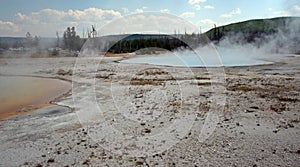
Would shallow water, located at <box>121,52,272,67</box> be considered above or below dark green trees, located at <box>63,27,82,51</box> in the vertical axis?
below

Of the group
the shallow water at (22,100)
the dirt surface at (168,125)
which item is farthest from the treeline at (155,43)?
the dirt surface at (168,125)

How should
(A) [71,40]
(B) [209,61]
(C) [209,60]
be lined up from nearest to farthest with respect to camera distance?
1. (B) [209,61]
2. (C) [209,60]
3. (A) [71,40]

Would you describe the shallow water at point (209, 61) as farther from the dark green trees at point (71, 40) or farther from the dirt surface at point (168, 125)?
the dark green trees at point (71, 40)

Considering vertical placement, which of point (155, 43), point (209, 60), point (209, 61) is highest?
point (155, 43)

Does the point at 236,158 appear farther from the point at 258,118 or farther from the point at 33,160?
the point at 33,160

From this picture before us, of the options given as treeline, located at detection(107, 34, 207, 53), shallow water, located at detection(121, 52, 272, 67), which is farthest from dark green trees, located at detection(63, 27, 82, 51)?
shallow water, located at detection(121, 52, 272, 67)

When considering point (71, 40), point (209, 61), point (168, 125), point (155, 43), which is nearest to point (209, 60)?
point (209, 61)

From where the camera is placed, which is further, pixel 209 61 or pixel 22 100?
pixel 209 61

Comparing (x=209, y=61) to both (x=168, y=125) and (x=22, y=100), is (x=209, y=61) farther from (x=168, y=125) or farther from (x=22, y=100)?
(x=168, y=125)

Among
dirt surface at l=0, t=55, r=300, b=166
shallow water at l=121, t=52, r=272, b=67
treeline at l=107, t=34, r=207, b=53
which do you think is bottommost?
dirt surface at l=0, t=55, r=300, b=166

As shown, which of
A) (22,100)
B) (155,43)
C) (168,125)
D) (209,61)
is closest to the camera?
(168,125)

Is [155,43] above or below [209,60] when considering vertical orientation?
above

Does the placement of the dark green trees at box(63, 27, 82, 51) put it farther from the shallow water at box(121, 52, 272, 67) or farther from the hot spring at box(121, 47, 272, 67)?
the shallow water at box(121, 52, 272, 67)

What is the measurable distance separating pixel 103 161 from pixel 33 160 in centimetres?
153
